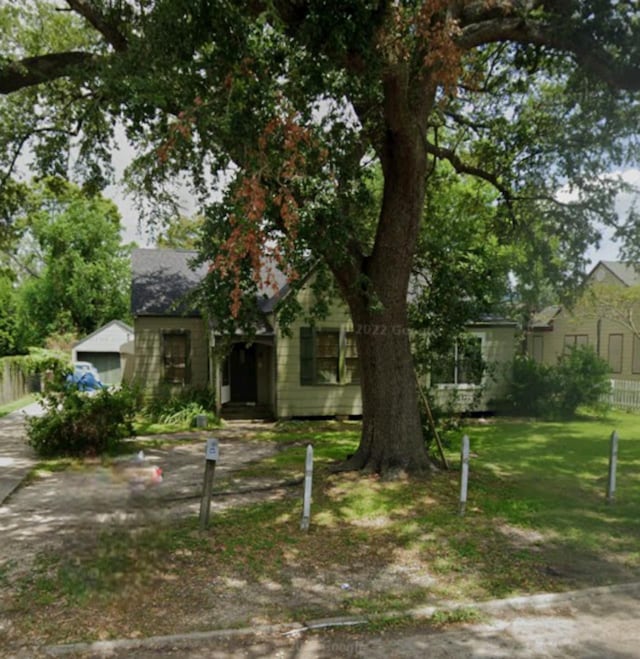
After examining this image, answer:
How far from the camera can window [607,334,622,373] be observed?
80.9 feet

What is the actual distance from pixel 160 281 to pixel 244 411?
18.3 ft

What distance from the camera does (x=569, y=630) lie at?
13.4 feet

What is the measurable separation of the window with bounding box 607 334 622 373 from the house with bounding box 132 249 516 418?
32.2 ft

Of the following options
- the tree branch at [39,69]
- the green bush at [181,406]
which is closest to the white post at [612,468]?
the tree branch at [39,69]

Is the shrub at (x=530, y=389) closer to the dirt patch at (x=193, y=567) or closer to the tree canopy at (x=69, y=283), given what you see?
the dirt patch at (x=193, y=567)

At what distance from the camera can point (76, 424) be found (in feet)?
33.9

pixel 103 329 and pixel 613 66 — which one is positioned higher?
pixel 613 66

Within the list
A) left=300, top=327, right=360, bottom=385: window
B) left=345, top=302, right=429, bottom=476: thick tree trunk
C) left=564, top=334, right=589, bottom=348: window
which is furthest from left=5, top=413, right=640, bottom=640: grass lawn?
left=564, top=334, right=589, bottom=348: window

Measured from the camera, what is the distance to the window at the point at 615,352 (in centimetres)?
2466

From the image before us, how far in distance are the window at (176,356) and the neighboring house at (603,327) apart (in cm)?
1376

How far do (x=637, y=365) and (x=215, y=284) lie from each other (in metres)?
21.4

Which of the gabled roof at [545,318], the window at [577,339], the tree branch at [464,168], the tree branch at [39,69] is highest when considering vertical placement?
the tree branch at [39,69]

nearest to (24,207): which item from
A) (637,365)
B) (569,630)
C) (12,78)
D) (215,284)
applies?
(12,78)

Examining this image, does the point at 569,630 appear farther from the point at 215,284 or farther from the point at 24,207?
the point at 24,207
